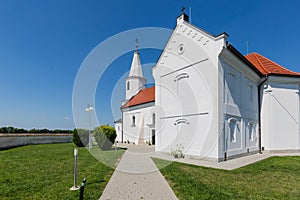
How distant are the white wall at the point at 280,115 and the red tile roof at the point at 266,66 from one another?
68 cm

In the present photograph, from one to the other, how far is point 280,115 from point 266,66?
4.57 meters

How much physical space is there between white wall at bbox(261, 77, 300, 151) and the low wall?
2417 centimetres

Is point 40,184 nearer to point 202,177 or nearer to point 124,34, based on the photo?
point 202,177

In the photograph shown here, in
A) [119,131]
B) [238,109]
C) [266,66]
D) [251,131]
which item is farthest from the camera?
[119,131]

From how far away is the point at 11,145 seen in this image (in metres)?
19.1

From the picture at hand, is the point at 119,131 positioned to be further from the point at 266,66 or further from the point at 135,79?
the point at 266,66

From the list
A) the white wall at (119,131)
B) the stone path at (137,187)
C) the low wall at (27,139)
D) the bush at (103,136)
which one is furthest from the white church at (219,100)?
the white wall at (119,131)

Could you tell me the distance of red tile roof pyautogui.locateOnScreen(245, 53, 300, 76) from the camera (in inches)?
617

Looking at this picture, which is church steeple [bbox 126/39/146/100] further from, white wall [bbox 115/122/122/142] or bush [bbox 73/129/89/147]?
bush [bbox 73/129/89/147]

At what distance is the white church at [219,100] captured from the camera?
1073 cm

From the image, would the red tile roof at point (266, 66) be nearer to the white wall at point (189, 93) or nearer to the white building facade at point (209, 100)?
the white building facade at point (209, 100)

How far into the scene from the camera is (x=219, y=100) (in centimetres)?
1048

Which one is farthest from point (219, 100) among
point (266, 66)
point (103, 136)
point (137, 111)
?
point (137, 111)

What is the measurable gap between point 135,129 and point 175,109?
14030mm
